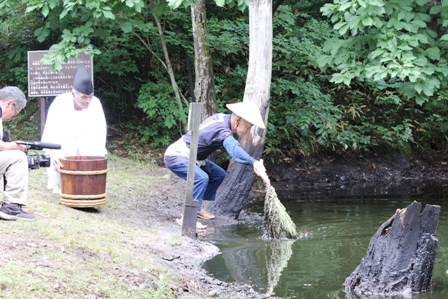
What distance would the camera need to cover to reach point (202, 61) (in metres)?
11.8

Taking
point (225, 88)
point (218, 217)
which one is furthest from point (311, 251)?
point (225, 88)

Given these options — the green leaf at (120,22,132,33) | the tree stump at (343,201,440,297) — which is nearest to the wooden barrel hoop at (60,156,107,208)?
the tree stump at (343,201,440,297)

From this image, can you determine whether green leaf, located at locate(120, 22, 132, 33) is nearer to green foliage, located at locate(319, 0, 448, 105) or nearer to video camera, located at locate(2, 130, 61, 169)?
green foliage, located at locate(319, 0, 448, 105)

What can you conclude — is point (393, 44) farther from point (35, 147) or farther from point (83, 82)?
point (35, 147)

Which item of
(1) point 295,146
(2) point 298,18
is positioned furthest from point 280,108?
(2) point 298,18

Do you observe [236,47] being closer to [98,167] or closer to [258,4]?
[258,4]

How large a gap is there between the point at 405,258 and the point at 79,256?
3014 millimetres

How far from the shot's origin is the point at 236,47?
14305 millimetres

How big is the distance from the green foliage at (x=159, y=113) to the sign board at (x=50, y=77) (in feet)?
7.47

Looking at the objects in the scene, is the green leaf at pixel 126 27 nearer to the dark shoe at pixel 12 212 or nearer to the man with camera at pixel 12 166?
the man with camera at pixel 12 166

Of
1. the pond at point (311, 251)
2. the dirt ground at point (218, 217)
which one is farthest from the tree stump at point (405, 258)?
the dirt ground at point (218, 217)

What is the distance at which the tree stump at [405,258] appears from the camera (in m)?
5.93

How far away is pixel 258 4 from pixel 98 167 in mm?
3628

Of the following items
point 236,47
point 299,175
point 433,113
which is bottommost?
point 299,175
